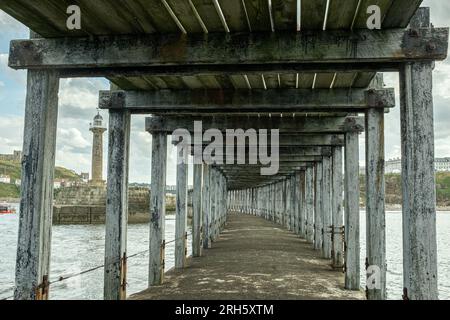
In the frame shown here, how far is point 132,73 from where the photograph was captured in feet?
20.1

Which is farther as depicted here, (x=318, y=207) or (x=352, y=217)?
(x=318, y=207)

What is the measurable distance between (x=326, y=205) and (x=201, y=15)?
10.6 meters

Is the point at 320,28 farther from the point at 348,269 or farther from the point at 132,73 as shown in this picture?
the point at 348,269

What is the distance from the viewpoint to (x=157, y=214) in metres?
9.89

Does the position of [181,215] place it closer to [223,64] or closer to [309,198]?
[223,64]

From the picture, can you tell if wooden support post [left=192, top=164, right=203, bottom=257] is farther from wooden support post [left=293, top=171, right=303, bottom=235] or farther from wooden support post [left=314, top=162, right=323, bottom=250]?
wooden support post [left=293, top=171, right=303, bottom=235]

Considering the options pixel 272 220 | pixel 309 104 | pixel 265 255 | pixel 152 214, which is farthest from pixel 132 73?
pixel 272 220

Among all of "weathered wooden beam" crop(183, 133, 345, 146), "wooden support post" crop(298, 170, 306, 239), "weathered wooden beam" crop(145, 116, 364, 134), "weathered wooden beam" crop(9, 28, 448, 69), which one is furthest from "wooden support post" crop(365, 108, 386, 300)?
"wooden support post" crop(298, 170, 306, 239)

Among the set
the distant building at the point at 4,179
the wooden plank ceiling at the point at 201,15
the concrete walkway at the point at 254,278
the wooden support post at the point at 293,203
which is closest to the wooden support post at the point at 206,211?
the concrete walkway at the point at 254,278

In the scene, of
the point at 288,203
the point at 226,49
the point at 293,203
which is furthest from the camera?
the point at 288,203

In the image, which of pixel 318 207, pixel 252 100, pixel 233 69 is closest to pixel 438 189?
pixel 318 207

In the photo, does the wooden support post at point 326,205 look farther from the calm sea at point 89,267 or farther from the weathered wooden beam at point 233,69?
the weathered wooden beam at point 233,69

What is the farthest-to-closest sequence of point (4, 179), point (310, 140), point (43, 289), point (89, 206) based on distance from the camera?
point (4, 179) < point (89, 206) < point (310, 140) < point (43, 289)

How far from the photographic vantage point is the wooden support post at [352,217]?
9.41m
